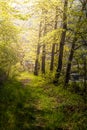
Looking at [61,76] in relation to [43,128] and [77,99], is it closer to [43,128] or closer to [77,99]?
[77,99]


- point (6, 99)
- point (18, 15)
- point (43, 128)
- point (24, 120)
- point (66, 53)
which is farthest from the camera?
point (66, 53)

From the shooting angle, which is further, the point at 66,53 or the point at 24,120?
the point at 66,53

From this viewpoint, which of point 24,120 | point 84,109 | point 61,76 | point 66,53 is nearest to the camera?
point 24,120

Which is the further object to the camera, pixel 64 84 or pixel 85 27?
pixel 64 84

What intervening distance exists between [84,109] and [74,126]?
2160 mm

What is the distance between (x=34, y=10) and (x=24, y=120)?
1182cm

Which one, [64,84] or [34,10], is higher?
[34,10]

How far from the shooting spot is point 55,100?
13.2 m

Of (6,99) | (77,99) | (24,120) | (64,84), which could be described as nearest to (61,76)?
(64,84)

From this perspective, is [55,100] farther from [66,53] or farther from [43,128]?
[66,53]

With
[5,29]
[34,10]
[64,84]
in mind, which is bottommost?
[64,84]

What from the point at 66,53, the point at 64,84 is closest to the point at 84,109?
the point at 64,84

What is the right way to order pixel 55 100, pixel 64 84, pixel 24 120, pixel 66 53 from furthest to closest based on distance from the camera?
pixel 66 53 < pixel 64 84 < pixel 55 100 < pixel 24 120

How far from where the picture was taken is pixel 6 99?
12211mm
